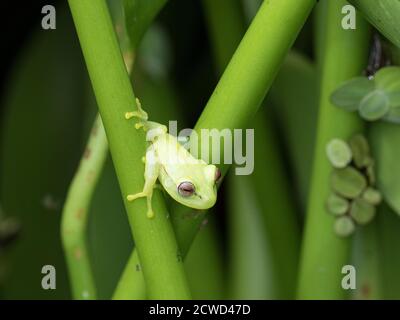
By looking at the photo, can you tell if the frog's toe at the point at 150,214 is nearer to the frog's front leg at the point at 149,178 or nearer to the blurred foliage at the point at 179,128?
the frog's front leg at the point at 149,178

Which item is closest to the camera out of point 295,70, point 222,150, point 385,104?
point 222,150

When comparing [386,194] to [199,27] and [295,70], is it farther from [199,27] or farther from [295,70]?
[199,27]

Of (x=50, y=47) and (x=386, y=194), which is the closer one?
(x=386, y=194)

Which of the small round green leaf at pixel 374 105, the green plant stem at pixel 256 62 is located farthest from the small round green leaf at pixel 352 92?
the green plant stem at pixel 256 62

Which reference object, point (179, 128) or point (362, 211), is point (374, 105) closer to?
point (362, 211)

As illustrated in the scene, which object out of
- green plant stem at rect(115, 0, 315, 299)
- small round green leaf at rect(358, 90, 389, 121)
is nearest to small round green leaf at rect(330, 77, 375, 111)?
small round green leaf at rect(358, 90, 389, 121)

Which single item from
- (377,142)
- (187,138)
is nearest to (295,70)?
(377,142)

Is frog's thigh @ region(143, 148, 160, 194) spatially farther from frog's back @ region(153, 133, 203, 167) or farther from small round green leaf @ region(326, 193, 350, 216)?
small round green leaf @ region(326, 193, 350, 216)

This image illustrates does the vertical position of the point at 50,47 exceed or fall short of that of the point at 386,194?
Result: it exceeds it
